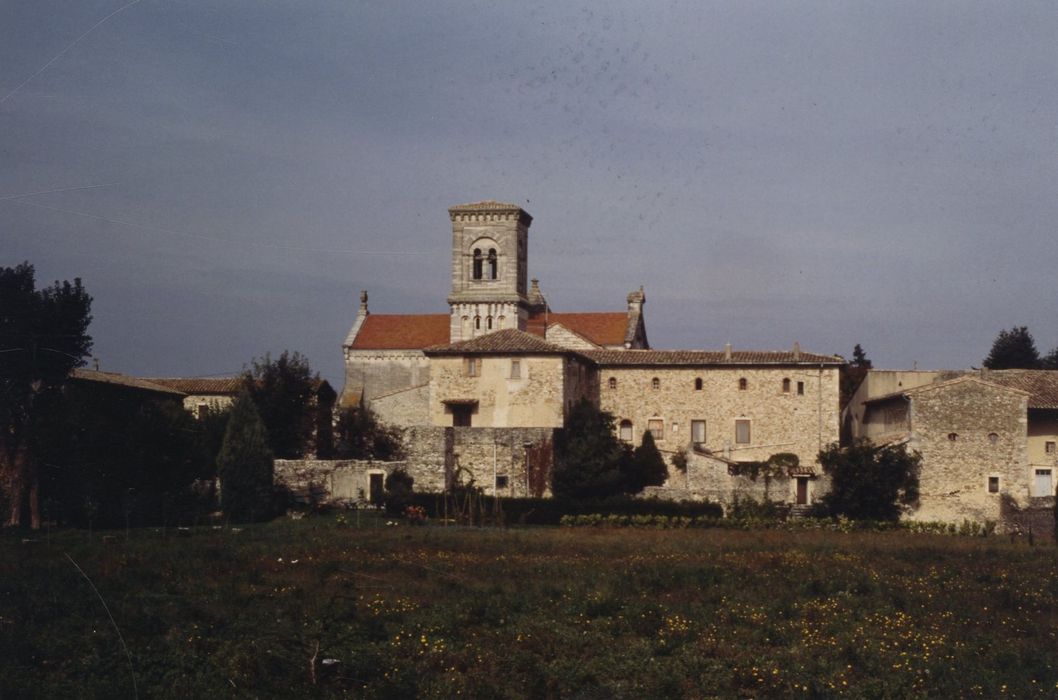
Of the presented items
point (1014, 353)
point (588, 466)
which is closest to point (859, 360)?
point (1014, 353)

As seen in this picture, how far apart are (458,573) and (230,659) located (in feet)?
27.7

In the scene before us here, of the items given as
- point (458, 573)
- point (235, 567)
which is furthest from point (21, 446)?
point (458, 573)

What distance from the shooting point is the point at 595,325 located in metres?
68.4

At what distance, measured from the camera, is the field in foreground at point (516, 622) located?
651 inches

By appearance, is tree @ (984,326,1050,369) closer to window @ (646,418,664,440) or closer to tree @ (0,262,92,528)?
window @ (646,418,664,440)

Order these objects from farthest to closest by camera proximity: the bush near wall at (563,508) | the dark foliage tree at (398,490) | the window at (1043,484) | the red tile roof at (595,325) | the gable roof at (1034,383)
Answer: the red tile roof at (595,325) → the gable roof at (1034,383) → the window at (1043,484) → the dark foliage tree at (398,490) → the bush near wall at (563,508)

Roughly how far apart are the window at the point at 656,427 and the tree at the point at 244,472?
1815 cm

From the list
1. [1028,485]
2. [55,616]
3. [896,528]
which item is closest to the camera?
[55,616]

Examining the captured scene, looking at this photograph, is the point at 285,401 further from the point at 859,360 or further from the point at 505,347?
the point at 859,360

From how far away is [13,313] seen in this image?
27.0 meters

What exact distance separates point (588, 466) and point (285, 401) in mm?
14639

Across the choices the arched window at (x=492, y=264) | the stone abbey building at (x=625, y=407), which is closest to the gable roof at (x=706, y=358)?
the stone abbey building at (x=625, y=407)

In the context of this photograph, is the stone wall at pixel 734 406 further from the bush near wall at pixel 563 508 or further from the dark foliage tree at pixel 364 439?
the bush near wall at pixel 563 508

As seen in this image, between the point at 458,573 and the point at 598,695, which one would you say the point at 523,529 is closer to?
the point at 458,573
